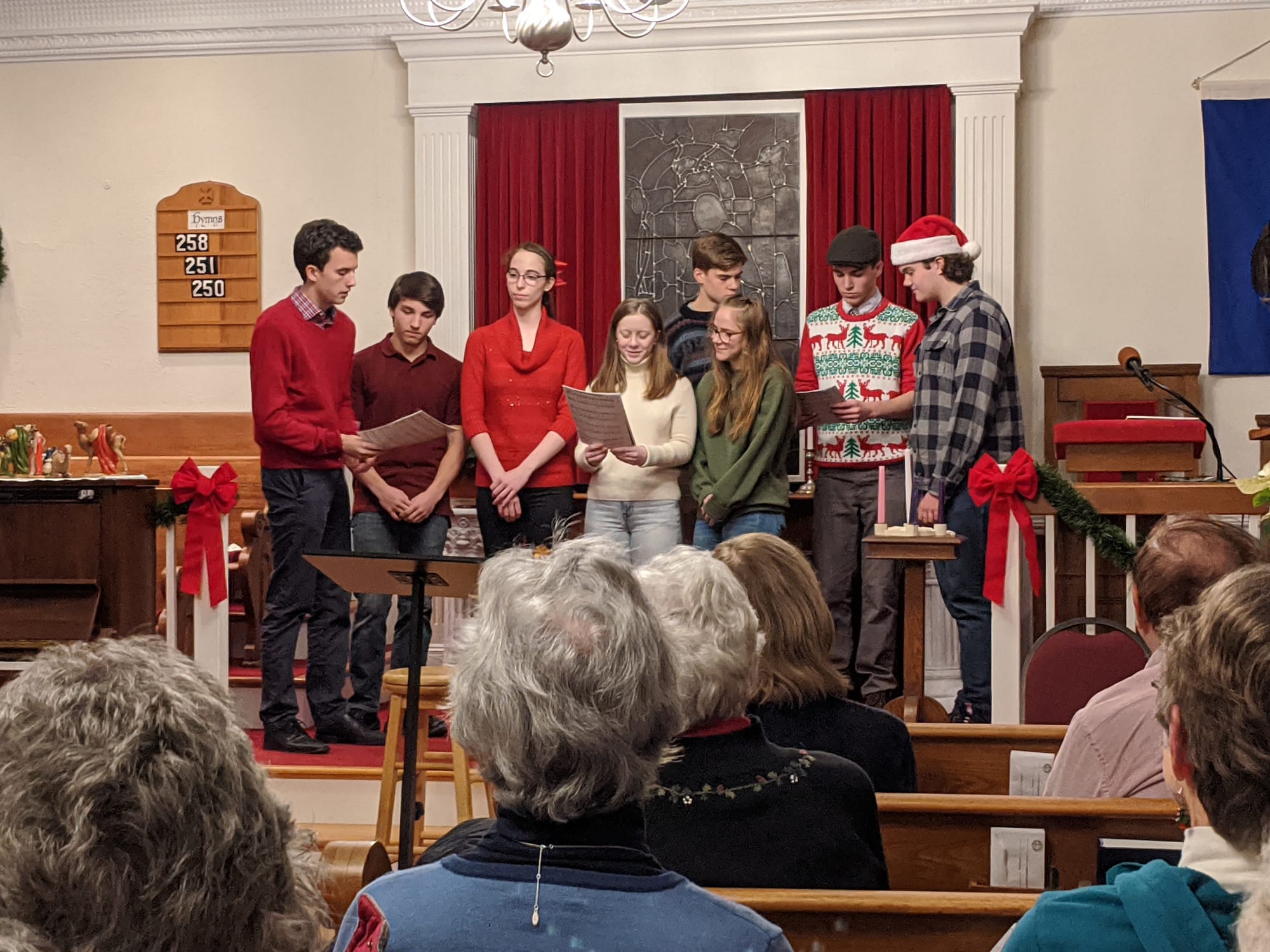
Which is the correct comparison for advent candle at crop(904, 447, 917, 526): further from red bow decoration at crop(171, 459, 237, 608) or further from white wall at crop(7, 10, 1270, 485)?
white wall at crop(7, 10, 1270, 485)

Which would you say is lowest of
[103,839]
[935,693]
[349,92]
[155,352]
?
[935,693]

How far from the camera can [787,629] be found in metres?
2.37

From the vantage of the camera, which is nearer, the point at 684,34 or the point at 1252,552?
the point at 1252,552

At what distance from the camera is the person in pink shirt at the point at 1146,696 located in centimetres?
226

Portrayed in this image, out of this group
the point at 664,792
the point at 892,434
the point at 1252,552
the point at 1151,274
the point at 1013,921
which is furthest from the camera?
the point at 1151,274

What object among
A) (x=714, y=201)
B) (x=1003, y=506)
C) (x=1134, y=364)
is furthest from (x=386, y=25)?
(x=1003, y=506)

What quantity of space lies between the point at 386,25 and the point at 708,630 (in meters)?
6.22

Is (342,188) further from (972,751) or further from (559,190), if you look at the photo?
(972,751)

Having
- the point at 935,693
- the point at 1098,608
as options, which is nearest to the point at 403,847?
the point at 1098,608

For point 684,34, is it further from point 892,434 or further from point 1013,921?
point 1013,921

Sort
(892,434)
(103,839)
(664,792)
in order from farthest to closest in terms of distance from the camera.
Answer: (892,434) → (664,792) → (103,839)

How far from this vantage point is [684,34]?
7207 millimetres

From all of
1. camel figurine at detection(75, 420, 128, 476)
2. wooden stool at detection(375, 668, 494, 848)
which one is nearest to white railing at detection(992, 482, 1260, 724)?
wooden stool at detection(375, 668, 494, 848)

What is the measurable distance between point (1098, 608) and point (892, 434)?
952 mm
